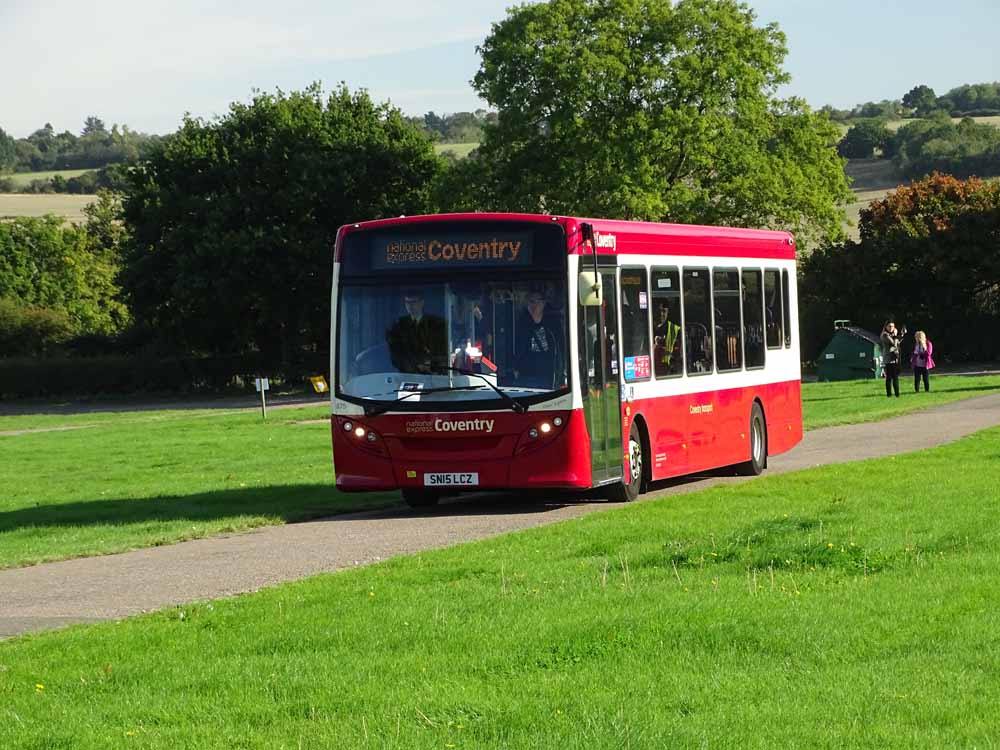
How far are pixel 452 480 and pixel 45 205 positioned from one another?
113947 mm

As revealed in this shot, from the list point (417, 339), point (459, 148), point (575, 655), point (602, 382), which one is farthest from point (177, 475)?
point (459, 148)

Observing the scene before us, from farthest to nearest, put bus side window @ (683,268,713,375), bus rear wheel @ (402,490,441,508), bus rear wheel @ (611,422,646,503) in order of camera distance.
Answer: bus side window @ (683,268,713,375) < bus rear wheel @ (402,490,441,508) < bus rear wheel @ (611,422,646,503)

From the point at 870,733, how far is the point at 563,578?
5.11m

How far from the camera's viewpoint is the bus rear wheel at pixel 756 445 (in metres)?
22.5

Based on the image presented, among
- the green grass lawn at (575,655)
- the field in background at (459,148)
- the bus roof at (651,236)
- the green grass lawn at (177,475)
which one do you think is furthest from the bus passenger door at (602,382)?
the field in background at (459,148)

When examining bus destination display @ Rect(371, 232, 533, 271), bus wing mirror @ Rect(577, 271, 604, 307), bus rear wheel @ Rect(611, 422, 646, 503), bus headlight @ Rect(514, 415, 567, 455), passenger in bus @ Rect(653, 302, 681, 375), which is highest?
bus destination display @ Rect(371, 232, 533, 271)

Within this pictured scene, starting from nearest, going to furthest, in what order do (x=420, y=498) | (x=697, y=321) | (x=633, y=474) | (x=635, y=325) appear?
(x=633, y=474)
(x=635, y=325)
(x=420, y=498)
(x=697, y=321)

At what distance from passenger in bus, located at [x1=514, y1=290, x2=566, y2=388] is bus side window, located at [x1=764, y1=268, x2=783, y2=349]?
5834 millimetres

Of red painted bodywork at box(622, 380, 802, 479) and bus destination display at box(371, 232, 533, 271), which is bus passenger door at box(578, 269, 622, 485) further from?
bus destination display at box(371, 232, 533, 271)

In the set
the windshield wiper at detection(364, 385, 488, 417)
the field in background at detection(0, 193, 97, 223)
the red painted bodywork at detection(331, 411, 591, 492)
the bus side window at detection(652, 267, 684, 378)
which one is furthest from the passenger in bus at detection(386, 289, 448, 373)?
the field in background at detection(0, 193, 97, 223)

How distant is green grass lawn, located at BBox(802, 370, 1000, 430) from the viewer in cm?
3444

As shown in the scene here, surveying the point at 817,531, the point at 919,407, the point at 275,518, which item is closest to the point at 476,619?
the point at 817,531

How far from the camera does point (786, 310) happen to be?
24.0 metres

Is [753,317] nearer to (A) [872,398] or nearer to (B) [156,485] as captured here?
(B) [156,485]
